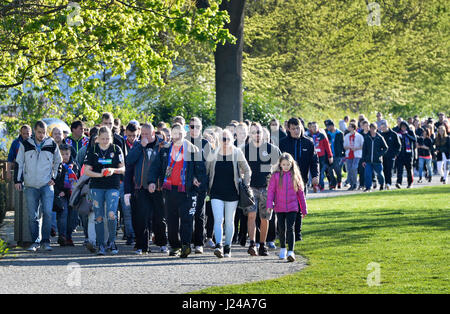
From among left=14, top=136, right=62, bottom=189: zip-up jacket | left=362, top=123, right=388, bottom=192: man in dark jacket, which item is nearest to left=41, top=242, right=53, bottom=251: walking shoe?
left=14, top=136, right=62, bottom=189: zip-up jacket

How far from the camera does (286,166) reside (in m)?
12.8

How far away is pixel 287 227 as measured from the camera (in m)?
12.8

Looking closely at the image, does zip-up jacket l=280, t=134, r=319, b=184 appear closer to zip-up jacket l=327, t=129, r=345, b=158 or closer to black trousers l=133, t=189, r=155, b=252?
black trousers l=133, t=189, r=155, b=252

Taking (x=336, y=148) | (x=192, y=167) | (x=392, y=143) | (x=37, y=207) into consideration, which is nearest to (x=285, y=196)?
(x=192, y=167)

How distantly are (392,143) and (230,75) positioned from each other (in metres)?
5.45

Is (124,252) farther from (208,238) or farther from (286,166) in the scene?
(286,166)

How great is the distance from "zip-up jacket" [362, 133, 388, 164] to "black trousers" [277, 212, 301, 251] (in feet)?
39.1

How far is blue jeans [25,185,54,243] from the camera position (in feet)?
46.8

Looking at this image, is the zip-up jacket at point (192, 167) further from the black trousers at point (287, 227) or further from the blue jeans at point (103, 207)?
the black trousers at point (287, 227)

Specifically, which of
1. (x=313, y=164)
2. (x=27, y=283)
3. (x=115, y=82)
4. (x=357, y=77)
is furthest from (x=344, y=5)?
(x=27, y=283)

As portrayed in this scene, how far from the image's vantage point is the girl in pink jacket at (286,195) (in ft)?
41.8

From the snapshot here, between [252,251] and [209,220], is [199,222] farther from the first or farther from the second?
[209,220]

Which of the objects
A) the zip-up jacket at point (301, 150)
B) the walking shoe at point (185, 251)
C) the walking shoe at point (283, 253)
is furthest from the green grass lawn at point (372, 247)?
the walking shoe at point (185, 251)
